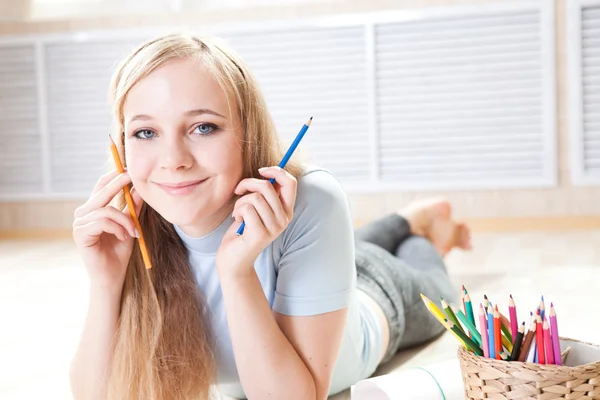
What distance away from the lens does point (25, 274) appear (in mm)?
2854

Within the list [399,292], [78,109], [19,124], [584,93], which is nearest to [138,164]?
[399,292]

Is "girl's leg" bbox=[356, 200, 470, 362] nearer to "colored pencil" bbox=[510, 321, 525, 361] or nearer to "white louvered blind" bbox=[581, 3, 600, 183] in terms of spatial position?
"colored pencil" bbox=[510, 321, 525, 361]

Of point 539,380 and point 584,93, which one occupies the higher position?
point 584,93

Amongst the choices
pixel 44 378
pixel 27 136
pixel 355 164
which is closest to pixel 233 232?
pixel 44 378

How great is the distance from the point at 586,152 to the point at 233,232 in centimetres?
260

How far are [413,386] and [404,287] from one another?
17.6 inches

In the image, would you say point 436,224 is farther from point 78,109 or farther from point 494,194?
point 78,109

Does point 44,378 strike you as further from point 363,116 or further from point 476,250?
point 363,116

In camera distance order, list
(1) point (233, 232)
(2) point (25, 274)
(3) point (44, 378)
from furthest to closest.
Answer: (2) point (25, 274) → (3) point (44, 378) → (1) point (233, 232)

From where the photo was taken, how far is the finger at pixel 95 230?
1044mm

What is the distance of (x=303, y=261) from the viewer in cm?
108

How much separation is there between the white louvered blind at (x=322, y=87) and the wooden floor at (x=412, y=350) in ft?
2.26

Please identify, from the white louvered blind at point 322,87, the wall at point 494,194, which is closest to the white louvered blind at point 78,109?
the wall at point 494,194

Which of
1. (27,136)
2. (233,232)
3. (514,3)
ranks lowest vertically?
Answer: (233,232)
